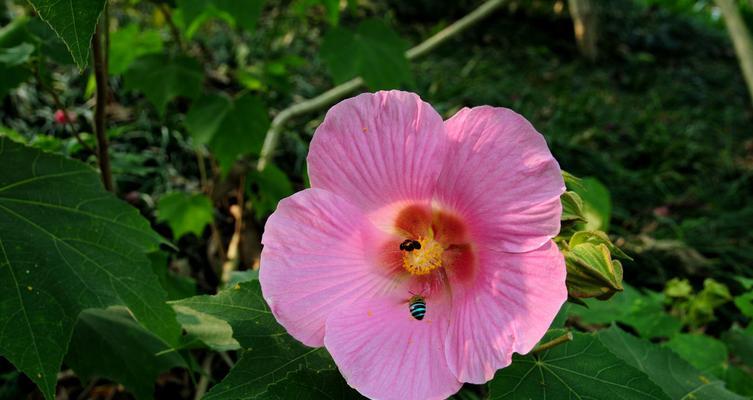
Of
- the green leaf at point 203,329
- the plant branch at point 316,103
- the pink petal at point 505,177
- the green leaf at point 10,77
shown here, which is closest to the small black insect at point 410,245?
the pink petal at point 505,177

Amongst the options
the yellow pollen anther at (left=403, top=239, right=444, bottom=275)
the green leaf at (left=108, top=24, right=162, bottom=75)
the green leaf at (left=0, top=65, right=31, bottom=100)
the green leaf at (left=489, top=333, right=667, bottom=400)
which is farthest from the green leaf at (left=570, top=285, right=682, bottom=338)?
the green leaf at (left=108, top=24, right=162, bottom=75)

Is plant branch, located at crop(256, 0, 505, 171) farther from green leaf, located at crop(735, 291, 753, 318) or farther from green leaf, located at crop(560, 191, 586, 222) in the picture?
green leaf, located at crop(560, 191, 586, 222)

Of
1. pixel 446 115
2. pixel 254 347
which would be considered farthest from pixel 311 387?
pixel 446 115

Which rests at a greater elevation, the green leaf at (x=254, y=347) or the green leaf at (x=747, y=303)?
the green leaf at (x=254, y=347)

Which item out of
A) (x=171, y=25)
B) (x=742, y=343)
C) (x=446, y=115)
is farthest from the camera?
(x=446, y=115)

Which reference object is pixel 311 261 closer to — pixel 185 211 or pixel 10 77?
pixel 10 77

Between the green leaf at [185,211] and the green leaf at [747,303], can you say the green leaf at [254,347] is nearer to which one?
the green leaf at [747,303]

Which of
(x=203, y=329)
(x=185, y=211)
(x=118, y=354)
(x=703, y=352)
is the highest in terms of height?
(x=203, y=329)
